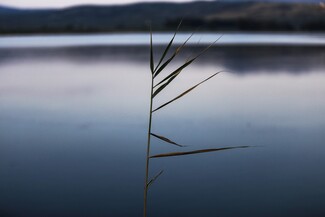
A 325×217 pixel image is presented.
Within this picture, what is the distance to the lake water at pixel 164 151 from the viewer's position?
305cm

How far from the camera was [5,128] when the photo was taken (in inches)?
219

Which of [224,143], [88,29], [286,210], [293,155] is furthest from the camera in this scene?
[88,29]

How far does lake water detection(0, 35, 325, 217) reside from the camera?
305 centimetres

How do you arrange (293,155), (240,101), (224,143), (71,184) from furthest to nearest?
1. (240,101)
2. (224,143)
3. (293,155)
4. (71,184)

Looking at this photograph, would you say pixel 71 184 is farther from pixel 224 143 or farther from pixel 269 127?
pixel 269 127

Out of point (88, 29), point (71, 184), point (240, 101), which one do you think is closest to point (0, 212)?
point (71, 184)

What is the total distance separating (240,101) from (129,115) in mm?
2310

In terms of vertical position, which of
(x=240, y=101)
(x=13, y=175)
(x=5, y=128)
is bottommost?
(x=13, y=175)

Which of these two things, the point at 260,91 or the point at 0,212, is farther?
the point at 260,91

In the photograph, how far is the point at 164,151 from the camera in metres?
4.31

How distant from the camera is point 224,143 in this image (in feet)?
16.0

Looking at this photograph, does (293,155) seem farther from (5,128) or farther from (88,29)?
(88,29)

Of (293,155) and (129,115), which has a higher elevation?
(129,115)

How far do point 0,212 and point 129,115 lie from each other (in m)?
3.58
